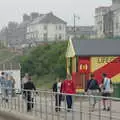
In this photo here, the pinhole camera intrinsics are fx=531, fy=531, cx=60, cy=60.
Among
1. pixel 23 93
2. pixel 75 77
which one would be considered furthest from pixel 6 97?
pixel 75 77

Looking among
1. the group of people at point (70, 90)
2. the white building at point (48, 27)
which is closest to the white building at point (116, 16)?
the white building at point (48, 27)

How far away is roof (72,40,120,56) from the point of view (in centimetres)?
3009

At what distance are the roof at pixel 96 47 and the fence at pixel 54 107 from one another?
7.55 m

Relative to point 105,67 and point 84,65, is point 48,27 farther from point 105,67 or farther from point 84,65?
point 84,65

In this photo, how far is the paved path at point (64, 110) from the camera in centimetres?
1280

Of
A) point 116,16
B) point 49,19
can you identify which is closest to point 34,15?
point 49,19

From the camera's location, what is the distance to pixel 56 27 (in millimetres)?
172000

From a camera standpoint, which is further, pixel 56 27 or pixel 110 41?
pixel 56 27

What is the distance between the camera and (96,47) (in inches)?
1232

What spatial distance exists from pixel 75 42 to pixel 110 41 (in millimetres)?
2164

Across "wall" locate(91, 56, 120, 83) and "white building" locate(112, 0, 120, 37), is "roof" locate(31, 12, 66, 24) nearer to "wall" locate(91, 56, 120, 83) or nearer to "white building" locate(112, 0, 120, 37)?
"white building" locate(112, 0, 120, 37)

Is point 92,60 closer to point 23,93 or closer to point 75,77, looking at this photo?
point 75,77

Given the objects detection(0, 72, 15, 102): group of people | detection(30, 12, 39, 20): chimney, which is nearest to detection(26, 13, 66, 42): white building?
detection(30, 12, 39, 20): chimney

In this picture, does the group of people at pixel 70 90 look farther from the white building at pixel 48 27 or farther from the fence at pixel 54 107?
the white building at pixel 48 27
